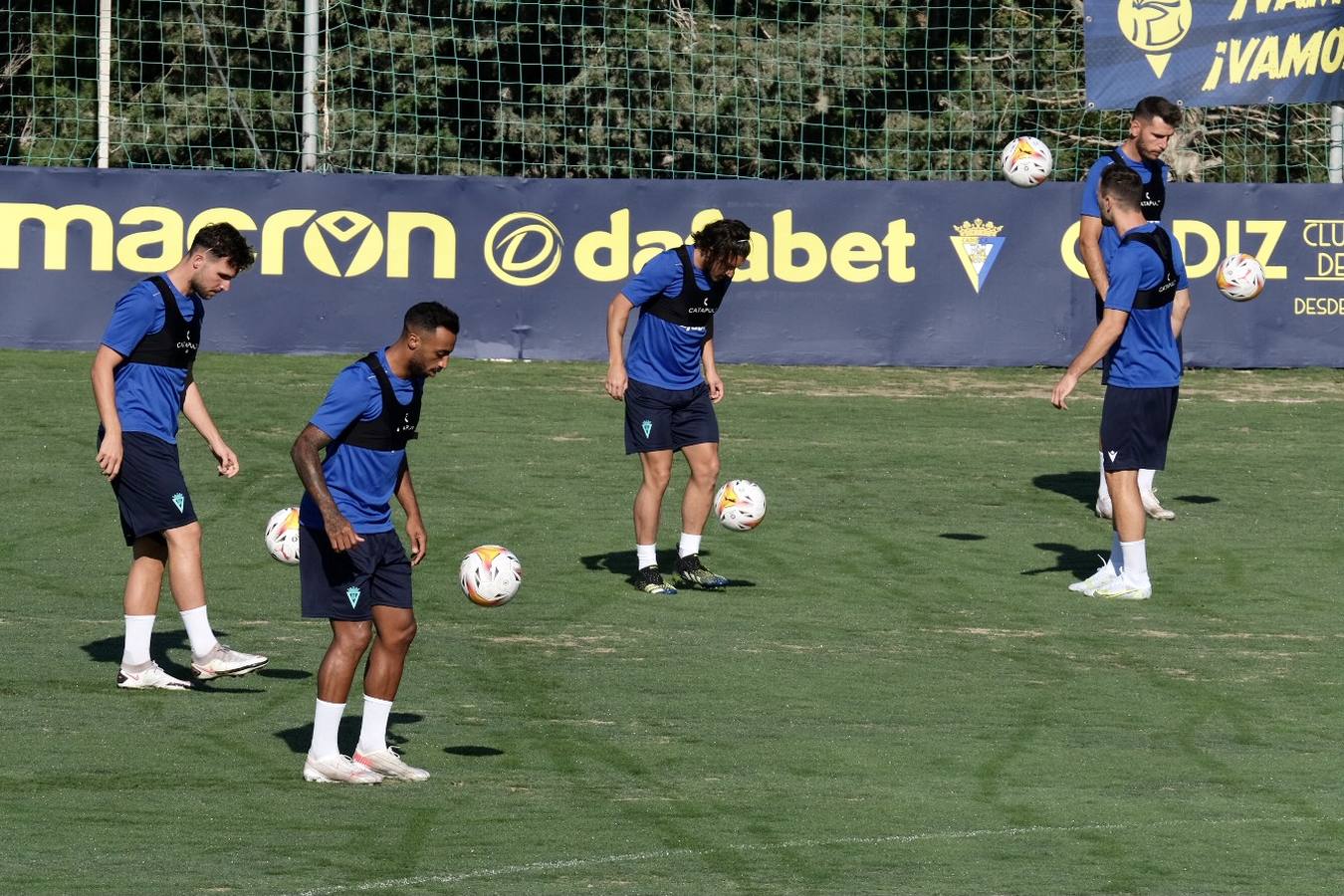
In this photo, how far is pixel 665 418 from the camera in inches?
464

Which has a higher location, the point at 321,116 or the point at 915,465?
the point at 321,116

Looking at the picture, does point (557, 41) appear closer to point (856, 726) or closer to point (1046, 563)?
point (1046, 563)

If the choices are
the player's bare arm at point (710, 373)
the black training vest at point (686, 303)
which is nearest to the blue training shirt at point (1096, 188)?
the player's bare arm at point (710, 373)

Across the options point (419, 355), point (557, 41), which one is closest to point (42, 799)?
point (419, 355)

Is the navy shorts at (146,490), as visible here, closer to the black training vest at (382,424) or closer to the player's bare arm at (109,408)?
the player's bare arm at (109,408)

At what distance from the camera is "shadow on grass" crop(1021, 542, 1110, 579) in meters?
12.5

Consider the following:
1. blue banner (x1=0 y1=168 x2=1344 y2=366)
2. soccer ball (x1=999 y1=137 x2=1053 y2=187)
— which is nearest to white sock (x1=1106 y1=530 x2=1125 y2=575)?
soccer ball (x1=999 y1=137 x2=1053 y2=187)

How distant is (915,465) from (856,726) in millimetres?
7658

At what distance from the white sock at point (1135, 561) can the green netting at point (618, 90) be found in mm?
15357

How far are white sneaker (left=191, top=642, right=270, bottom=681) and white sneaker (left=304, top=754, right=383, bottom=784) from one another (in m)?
1.55

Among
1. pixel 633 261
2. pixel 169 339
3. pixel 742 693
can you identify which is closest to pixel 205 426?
pixel 169 339

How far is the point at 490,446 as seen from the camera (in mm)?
16641

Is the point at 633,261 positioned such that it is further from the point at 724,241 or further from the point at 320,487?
the point at 320,487

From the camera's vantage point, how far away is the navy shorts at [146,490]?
9.16 meters
